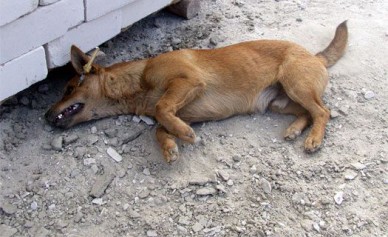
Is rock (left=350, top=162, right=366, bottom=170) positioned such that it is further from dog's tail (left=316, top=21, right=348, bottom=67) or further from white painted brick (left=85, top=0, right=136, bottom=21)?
white painted brick (left=85, top=0, right=136, bottom=21)

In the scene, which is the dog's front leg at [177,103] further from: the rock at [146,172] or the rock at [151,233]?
the rock at [151,233]

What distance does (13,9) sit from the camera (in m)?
4.06

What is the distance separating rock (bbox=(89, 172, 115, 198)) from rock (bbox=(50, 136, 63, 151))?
47 cm

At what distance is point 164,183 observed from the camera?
427 cm

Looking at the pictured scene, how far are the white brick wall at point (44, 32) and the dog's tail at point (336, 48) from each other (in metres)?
1.83

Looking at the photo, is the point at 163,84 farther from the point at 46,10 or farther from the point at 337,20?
the point at 337,20

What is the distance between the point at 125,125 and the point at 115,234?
118cm

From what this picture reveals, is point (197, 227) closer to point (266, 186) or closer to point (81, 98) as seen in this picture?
point (266, 186)

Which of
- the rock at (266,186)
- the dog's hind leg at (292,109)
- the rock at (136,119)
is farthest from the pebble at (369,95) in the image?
the rock at (136,119)

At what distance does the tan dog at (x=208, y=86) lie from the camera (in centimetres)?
478

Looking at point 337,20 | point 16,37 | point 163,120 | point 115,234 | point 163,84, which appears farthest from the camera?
point 337,20

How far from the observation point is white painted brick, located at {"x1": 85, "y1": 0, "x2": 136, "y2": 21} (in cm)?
469

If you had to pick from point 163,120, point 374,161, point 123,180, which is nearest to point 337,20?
point 374,161

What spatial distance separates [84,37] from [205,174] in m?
1.57
